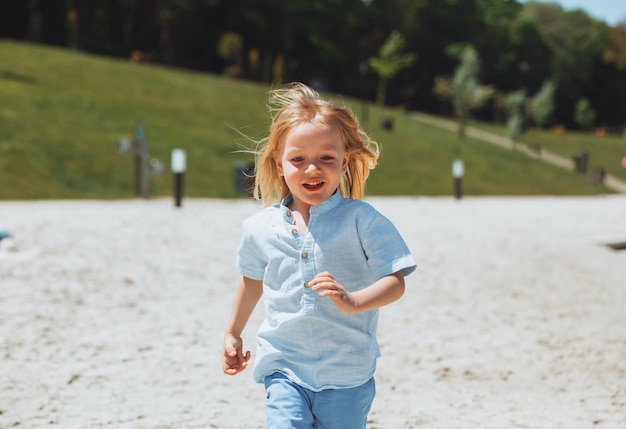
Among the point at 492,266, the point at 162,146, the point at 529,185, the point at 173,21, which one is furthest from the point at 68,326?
the point at 173,21

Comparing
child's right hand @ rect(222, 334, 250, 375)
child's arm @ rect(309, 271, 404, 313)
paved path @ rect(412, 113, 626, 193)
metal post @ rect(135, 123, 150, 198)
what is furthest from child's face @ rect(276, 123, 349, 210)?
paved path @ rect(412, 113, 626, 193)

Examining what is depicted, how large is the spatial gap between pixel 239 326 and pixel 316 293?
14.5 inches

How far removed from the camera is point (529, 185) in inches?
1289

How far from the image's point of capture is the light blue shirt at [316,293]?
2471 mm

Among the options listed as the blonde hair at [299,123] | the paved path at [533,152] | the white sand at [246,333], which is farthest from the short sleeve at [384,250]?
the paved path at [533,152]

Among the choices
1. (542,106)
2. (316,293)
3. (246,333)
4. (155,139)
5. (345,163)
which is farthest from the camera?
(542,106)

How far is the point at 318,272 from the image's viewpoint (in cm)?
247

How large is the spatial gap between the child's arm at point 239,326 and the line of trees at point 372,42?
35.8 m

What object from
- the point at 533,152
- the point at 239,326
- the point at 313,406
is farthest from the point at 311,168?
the point at 533,152

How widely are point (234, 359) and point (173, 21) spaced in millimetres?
55715

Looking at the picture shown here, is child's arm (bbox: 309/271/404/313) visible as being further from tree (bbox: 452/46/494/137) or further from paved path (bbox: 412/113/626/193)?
tree (bbox: 452/46/494/137)

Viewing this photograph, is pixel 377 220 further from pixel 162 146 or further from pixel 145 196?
pixel 162 146

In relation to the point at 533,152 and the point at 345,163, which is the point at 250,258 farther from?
the point at 533,152

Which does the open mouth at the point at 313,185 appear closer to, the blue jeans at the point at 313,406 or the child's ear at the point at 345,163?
the child's ear at the point at 345,163
